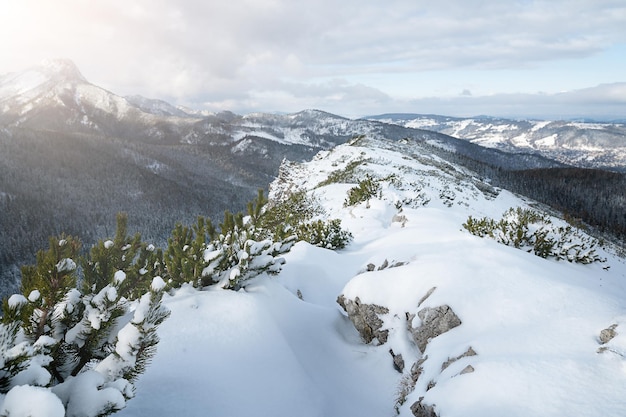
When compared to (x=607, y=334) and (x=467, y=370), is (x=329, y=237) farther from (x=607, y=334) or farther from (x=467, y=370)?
(x=607, y=334)

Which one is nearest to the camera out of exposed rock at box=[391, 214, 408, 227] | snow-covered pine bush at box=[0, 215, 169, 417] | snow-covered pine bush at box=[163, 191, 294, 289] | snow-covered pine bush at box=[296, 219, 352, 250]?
snow-covered pine bush at box=[0, 215, 169, 417]

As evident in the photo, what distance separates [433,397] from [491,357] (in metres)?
0.98

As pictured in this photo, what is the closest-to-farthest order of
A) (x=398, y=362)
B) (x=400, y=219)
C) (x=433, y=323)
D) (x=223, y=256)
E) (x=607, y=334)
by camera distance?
(x=607, y=334)
(x=433, y=323)
(x=398, y=362)
(x=223, y=256)
(x=400, y=219)

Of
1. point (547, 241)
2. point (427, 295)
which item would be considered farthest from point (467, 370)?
point (547, 241)

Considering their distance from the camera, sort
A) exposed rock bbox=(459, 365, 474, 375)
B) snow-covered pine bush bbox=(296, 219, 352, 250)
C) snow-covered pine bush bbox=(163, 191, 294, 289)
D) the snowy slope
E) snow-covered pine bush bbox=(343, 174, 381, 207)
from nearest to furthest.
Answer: the snowy slope < exposed rock bbox=(459, 365, 474, 375) < snow-covered pine bush bbox=(163, 191, 294, 289) < snow-covered pine bush bbox=(296, 219, 352, 250) < snow-covered pine bush bbox=(343, 174, 381, 207)

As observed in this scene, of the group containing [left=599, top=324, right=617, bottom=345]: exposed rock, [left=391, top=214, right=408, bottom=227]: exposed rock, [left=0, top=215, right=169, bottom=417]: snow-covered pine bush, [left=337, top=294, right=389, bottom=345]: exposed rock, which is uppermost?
[left=0, top=215, right=169, bottom=417]: snow-covered pine bush

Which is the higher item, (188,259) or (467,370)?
(188,259)

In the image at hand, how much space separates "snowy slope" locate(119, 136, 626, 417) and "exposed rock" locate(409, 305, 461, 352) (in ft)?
0.42

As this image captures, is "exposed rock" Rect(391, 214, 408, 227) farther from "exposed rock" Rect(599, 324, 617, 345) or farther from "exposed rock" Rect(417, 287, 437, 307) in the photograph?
"exposed rock" Rect(599, 324, 617, 345)

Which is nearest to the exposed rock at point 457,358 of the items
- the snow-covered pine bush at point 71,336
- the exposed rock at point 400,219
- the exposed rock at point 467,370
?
the exposed rock at point 467,370

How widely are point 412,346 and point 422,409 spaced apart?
207 centimetres

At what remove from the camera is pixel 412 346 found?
22.3 feet

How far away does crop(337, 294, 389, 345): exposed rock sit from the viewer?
290 inches

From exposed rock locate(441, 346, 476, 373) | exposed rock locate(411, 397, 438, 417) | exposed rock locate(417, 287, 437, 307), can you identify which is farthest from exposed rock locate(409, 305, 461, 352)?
exposed rock locate(411, 397, 438, 417)
